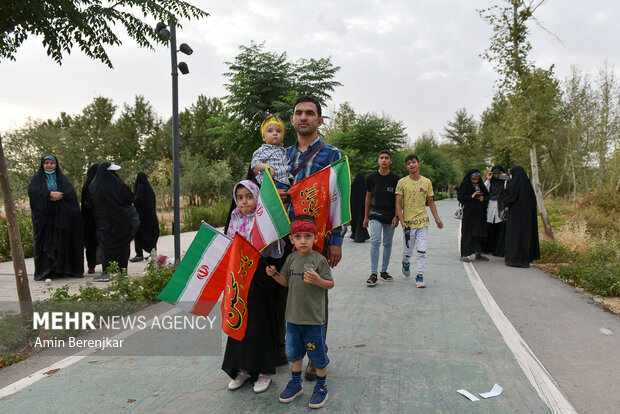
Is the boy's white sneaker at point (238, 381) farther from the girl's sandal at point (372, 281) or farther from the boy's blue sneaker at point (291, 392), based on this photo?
the girl's sandal at point (372, 281)

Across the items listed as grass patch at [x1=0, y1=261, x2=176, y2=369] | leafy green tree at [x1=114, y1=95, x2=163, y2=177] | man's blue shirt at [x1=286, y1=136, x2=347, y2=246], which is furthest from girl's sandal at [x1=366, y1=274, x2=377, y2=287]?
leafy green tree at [x1=114, y1=95, x2=163, y2=177]

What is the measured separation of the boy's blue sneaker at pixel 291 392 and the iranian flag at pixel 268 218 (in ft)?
3.46

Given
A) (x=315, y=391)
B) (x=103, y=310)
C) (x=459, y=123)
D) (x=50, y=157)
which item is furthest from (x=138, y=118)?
(x=459, y=123)

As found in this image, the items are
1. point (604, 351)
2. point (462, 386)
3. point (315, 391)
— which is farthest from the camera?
point (604, 351)

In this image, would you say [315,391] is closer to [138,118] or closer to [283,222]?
[283,222]

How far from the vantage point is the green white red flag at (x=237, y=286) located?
311cm

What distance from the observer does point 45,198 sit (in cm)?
793

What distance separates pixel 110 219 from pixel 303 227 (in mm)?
5983

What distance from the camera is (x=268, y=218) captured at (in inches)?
126

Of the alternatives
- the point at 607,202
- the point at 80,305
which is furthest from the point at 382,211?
the point at 607,202

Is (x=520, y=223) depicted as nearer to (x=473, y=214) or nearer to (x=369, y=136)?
(x=473, y=214)

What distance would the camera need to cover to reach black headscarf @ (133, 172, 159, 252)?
10.0m

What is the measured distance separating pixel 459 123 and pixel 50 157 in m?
80.9

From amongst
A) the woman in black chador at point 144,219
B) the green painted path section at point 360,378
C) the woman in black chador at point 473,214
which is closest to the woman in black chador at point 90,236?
the woman in black chador at point 144,219
